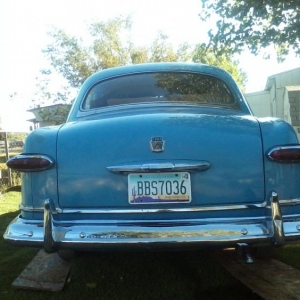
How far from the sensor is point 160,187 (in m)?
2.55

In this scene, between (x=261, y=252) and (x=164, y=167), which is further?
(x=261, y=252)

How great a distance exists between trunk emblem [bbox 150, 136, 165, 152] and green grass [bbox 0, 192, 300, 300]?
107cm

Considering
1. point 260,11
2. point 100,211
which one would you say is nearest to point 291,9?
point 260,11

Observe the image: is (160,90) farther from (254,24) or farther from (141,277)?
(254,24)

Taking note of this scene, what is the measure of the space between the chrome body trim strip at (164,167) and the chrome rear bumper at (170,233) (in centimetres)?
31

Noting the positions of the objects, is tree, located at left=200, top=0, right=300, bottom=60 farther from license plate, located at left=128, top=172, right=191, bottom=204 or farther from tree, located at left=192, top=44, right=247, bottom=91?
license plate, located at left=128, top=172, right=191, bottom=204

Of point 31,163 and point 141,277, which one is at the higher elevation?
point 31,163

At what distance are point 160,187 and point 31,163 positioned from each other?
0.85 meters

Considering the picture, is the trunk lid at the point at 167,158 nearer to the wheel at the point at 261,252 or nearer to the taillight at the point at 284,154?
the taillight at the point at 284,154

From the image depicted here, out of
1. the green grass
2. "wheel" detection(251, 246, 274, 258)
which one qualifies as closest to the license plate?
the green grass

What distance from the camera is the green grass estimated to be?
9.85ft

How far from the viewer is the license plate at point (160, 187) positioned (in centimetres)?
255

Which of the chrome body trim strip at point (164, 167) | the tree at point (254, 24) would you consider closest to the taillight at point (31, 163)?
the chrome body trim strip at point (164, 167)

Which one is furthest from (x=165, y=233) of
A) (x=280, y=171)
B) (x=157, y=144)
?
(x=280, y=171)
